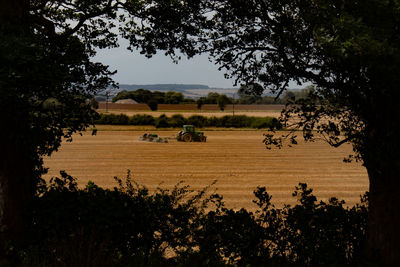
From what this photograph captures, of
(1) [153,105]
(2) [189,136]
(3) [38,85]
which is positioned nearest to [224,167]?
(2) [189,136]

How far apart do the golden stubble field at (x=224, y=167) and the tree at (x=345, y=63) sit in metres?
6.07

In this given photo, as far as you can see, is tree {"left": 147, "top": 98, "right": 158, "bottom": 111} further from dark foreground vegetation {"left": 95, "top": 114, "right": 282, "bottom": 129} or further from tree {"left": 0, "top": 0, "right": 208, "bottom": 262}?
tree {"left": 0, "top": 0, "right": 208, "bottom": 262}

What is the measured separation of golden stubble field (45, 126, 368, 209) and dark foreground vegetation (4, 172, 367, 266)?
5.73 m

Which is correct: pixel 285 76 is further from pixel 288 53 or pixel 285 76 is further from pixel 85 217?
pixel 85 217

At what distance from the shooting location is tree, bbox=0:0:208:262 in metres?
4.34

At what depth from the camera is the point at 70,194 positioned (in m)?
6.11

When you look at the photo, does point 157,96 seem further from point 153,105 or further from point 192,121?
point 192,121

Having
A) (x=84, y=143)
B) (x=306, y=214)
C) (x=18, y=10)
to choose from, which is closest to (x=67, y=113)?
(x=18, y=10)

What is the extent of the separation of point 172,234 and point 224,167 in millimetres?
13934

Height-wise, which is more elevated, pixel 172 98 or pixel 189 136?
pixel 172 98

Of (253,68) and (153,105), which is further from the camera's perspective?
(153,105)

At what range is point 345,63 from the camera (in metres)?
4.39

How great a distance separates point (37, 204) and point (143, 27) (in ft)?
11.8

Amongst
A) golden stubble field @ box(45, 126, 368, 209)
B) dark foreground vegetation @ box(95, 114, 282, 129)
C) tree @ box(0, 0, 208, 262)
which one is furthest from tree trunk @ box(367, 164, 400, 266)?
dark foreground vegetation @ box(95, 114, 282, 129)
